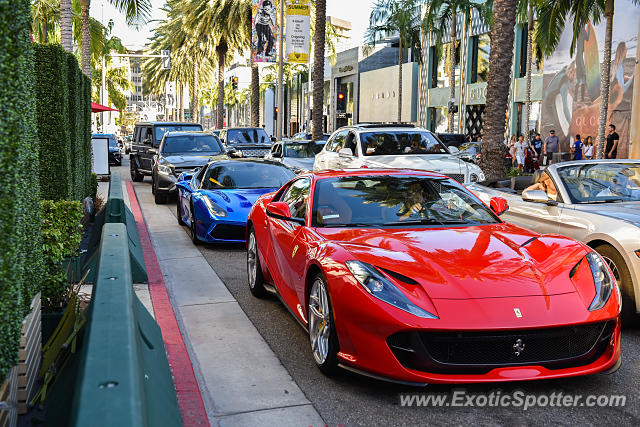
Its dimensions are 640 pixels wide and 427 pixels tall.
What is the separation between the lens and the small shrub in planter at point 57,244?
19.1 feet

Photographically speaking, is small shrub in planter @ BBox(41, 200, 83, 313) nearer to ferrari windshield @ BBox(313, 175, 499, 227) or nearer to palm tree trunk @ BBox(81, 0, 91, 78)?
ferrari windshield @ BBox(313, 175, 499, 227)

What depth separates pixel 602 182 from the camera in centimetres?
793

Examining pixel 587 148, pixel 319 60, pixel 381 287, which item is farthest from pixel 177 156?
pixel 587 148

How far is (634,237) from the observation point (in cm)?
639

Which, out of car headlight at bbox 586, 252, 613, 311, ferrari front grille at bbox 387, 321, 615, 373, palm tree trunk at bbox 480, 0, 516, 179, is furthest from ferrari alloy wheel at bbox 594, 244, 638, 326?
palm tree trunk at bbox 480, 0, 516, 179

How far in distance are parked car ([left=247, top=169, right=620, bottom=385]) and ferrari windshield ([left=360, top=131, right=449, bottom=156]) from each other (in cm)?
959

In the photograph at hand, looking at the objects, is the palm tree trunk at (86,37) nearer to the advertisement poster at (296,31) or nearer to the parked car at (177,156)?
the parked car at (177,156)

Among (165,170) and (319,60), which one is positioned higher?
(319,60)

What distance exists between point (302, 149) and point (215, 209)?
11192 mm

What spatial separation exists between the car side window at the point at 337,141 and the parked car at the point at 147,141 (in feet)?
24.4

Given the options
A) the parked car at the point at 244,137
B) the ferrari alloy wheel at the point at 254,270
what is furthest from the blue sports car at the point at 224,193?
the parked car at the point at 244,137

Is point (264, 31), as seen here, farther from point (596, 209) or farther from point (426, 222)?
point (426, 222)

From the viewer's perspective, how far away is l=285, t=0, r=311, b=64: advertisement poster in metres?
28.5

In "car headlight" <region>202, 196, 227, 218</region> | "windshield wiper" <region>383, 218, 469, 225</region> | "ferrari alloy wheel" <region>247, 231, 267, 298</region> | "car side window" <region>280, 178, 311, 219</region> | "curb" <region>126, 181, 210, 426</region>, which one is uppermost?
"car side window" <region>280, 178, 311, 219</region>
